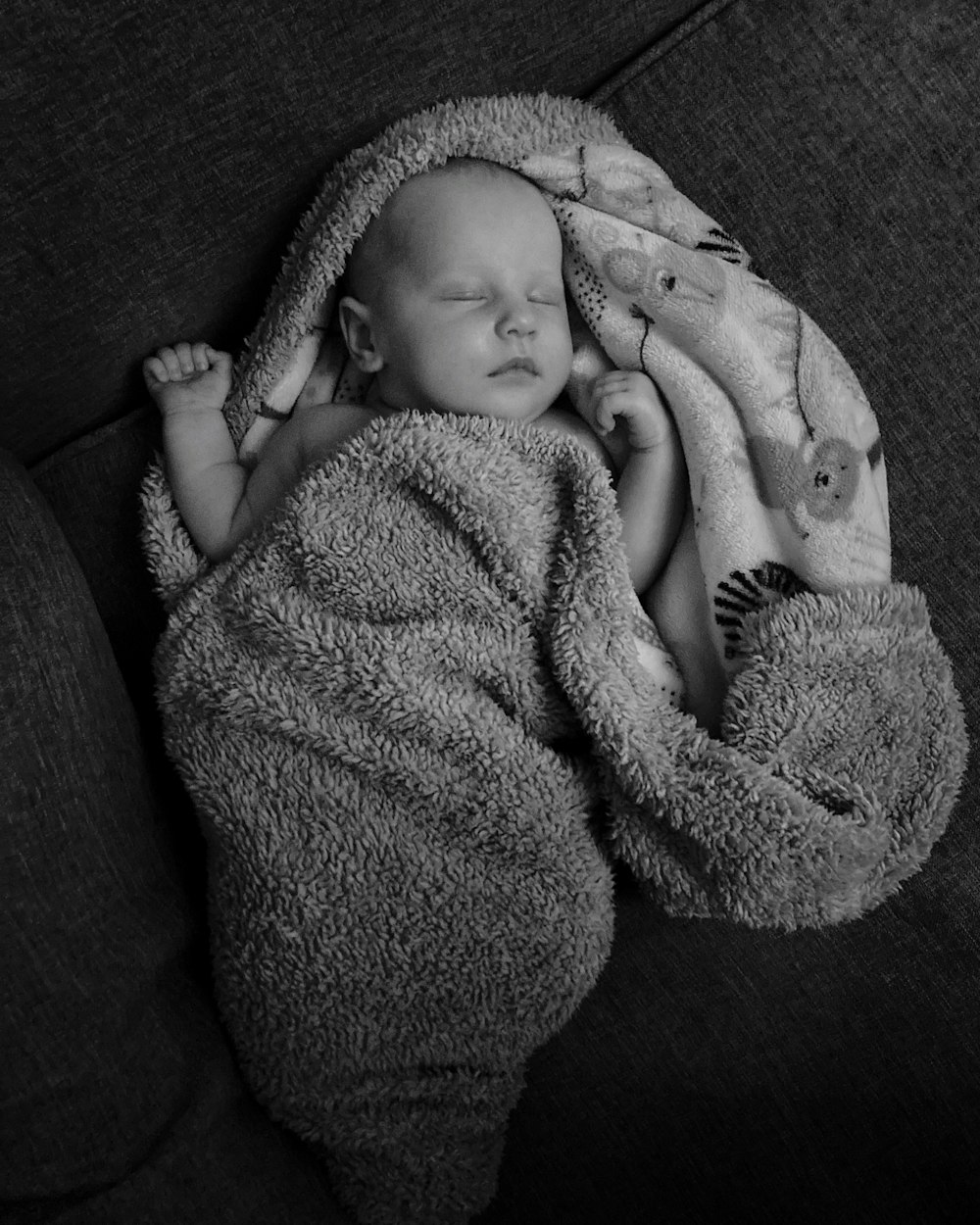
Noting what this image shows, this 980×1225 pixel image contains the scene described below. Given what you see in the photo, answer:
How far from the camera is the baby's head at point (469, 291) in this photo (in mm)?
1005

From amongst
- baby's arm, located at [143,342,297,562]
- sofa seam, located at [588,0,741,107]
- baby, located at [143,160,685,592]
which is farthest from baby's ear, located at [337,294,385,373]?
sofa seam, located at [588,0,741,107]

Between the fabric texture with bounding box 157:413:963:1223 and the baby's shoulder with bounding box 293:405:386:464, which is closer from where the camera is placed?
the fabric texture with bounding box 157:413:963:1223

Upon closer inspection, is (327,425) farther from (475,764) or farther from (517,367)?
(475,764)

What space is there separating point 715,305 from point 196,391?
0.50 metres

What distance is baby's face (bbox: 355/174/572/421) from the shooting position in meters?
1.00

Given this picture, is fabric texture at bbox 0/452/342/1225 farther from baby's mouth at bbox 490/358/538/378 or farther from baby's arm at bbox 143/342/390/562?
baby's mouth at bbox 490/358/538/378

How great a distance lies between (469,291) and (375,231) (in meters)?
0.11

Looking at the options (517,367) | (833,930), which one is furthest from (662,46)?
(833,930)

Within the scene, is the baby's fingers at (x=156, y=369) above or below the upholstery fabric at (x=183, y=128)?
below

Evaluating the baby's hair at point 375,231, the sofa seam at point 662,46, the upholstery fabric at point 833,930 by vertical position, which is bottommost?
the upholstery fabric at point 833,930

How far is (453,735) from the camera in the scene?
3.07ft

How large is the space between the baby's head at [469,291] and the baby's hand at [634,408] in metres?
0.05

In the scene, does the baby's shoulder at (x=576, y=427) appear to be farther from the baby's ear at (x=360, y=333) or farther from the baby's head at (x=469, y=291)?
the baby's ear at (x=360, y=333)

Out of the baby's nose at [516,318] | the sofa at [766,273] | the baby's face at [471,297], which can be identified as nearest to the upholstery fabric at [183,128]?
the sofa at [766,273]
